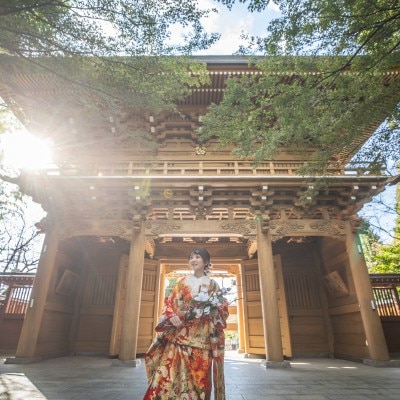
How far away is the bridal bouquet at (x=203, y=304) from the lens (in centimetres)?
250

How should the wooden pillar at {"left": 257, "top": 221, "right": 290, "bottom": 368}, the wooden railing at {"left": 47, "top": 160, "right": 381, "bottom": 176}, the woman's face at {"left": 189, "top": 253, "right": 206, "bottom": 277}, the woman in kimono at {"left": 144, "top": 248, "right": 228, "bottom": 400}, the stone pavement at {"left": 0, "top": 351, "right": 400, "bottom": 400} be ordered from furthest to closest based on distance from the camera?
1. the wooden railing at {"left": 47, "top": 160, "right": 381, "bottom": 176}
2. the wooden pillar at {"left": 257, "top": 221, "right": 290, "bottom": 368}
3. the stone pavement at {"left": 0, "top": 351, "right": 400, "bottom": 400}
4. the woman's face at {"left": 189, "top": 253, "right": 206, "bottom": 277}
5. the woman in kimono at {"left": 144, "top": 248, "right": 228, "bottom": 400}

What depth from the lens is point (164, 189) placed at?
26.0 ft

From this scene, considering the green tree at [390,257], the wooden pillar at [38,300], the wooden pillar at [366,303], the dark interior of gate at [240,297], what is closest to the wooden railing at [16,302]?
the dark interior of gate at [240,297]

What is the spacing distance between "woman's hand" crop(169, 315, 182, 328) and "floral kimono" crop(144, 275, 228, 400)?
5 cm

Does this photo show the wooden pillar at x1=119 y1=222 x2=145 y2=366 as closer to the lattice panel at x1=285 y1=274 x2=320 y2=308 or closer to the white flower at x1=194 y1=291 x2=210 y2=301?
the white flower at x1=194 y1=291 x2=210 y2=301

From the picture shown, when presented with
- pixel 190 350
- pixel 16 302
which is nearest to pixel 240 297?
pixel 190 350

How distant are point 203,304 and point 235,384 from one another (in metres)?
3.07

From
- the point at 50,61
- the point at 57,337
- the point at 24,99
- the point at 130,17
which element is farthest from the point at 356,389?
the point at 24,99

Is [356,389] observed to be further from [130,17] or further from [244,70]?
[244,70]

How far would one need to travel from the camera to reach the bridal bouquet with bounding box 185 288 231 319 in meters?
2.50

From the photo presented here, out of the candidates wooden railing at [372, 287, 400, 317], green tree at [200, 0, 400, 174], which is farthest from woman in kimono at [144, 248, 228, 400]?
wooden railing at [372, 287, 400, 317]

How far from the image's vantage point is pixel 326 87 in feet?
16.7

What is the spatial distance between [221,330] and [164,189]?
223 inches

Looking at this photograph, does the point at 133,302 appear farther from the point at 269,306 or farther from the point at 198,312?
the point at 198,312
